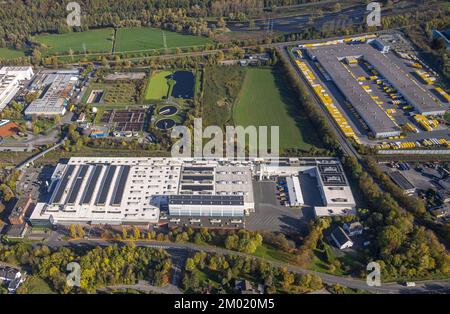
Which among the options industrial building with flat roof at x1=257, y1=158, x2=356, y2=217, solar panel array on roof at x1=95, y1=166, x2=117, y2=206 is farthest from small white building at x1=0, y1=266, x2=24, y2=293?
industrial building with flat roof at x1=257, y1=158, x2=356, y2=217

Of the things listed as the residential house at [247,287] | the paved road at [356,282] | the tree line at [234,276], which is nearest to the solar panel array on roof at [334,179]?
the paved road at [356,282]

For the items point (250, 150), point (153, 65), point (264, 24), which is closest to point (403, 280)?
point (250, 150)

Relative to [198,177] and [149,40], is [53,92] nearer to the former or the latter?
[149,40]

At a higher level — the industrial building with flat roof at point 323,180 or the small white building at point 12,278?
the industrial building with flat roof at point 323,180

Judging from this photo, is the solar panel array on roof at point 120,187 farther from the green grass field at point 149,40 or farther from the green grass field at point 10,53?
the green grass field at point 10,53

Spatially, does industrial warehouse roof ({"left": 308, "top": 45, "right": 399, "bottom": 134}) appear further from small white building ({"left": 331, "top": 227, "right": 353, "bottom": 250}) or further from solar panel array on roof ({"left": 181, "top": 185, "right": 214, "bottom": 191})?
solar panel array on roof ({"left": 181, "top": 185, "right": 214, "bottom": 191})

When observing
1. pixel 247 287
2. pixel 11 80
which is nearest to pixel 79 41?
pixel 11 80
